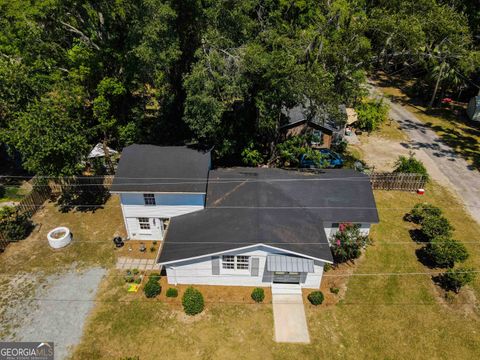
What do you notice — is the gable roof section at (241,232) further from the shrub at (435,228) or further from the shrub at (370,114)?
the shrub at (370,114)

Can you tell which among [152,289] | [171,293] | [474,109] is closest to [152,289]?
[152,289]

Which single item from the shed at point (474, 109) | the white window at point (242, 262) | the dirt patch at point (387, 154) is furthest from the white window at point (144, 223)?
the shed at point (474, 109)

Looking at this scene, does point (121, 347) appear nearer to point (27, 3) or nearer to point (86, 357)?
point (86, 357)

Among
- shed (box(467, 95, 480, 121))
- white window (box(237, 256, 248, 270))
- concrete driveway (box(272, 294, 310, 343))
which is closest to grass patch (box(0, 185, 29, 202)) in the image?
white window (box(237, 256, 248, 270))

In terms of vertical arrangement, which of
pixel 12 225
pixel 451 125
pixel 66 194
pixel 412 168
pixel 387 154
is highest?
pixel 412 168

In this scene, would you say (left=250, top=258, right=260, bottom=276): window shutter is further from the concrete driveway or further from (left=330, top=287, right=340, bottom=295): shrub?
(left=330, top=287, right=340, bottom=295): shrub

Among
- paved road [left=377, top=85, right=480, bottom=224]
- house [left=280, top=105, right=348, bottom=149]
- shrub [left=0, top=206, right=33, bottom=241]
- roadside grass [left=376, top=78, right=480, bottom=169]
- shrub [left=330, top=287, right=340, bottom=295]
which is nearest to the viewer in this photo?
shrub [left=330, top=287, right=340, bottom=295]

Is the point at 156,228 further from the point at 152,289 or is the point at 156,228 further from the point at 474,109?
the point at 474,109
